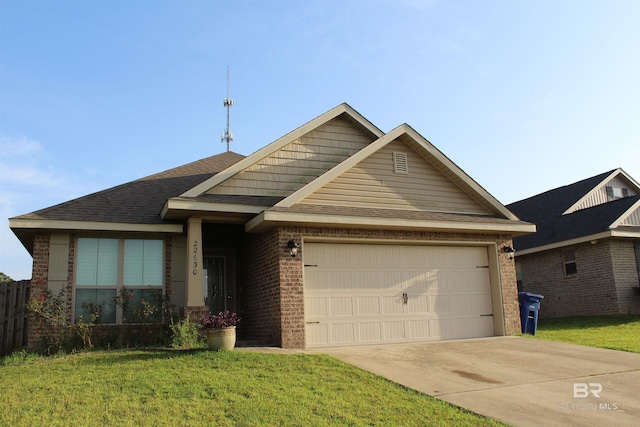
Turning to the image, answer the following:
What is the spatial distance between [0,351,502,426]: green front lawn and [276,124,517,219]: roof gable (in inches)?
174

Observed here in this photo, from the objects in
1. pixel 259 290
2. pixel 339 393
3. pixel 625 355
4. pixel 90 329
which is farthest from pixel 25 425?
pixel 625 355

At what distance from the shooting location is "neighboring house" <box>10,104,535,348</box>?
11.8 m

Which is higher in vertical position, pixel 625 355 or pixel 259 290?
pixel 259 290

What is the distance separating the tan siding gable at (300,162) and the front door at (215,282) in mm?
2388

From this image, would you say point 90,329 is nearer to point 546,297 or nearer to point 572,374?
point 572,374

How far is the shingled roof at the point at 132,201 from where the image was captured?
1205 cm

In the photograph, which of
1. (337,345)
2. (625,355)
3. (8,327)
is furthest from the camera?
(8,327)

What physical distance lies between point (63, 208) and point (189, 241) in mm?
2875

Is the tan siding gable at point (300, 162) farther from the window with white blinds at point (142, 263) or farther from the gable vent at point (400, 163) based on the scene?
the window with white blinds at point (142, 263)

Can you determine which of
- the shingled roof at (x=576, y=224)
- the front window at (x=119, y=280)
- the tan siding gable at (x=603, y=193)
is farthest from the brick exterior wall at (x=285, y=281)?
the tan siding gable at (x=603, y=193)

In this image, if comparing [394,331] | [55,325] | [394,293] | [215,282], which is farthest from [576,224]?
[55,325]

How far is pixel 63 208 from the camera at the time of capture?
40.3 ft

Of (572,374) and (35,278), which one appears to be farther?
(35,278)

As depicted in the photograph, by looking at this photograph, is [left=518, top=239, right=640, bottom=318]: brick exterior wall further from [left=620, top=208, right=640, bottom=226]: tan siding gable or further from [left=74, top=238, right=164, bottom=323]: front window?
[left=74, top=238, right=164, bottom=323]: front window
